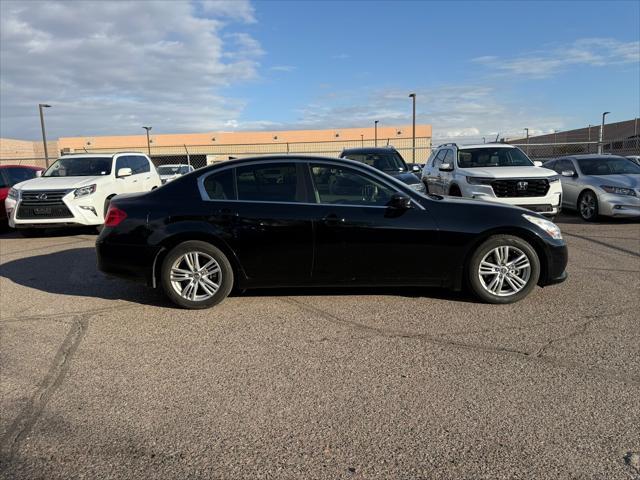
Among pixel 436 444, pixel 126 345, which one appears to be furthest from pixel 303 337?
pixel 436 444

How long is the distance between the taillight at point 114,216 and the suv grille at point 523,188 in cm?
729

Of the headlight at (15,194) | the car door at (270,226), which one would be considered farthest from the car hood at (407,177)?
the headlight at (15,194)

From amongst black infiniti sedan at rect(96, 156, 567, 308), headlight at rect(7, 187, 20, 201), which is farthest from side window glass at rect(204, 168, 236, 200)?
headlight at rect(7, 187, 20, 201)

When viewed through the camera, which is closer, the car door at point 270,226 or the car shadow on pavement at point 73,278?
the car door at point 270,226

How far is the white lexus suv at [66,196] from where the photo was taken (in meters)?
9.52

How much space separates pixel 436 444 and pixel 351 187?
9.76 ft

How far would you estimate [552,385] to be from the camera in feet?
11.2

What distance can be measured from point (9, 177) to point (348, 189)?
10.1 m

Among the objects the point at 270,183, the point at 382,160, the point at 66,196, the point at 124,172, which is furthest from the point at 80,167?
the point at 270,183

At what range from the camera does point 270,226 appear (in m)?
5.07

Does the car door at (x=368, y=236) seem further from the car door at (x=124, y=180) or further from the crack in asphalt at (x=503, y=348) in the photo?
the car door at (x=124, y=180)

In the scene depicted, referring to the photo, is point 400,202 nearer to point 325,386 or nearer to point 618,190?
point 325,386

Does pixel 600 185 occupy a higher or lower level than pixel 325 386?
higher

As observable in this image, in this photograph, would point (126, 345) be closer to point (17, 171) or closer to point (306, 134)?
point (17, 171)
